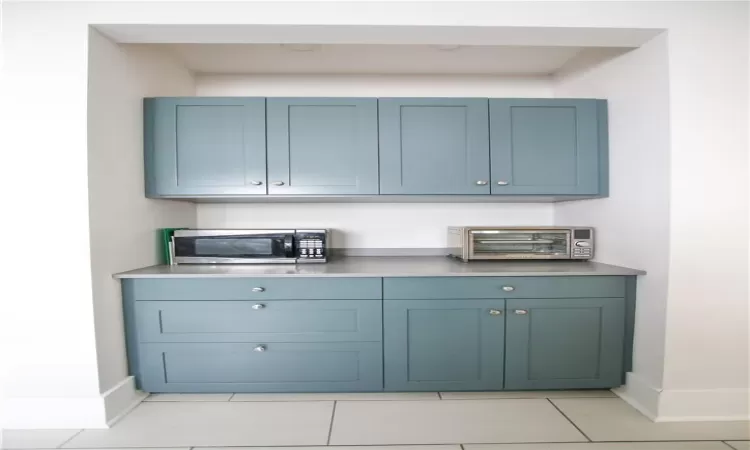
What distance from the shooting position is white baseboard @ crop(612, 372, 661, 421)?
6.03 ft

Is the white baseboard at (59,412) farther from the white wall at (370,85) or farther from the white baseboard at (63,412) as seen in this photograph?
the white wall at (370,85)

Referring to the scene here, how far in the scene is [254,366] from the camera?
6.51 feet

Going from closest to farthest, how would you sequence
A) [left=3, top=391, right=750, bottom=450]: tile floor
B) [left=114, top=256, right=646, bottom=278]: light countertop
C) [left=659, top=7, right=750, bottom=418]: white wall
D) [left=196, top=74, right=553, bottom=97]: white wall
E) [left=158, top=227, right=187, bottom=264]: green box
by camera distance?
[left=3, top=391, right=750, bottom=450]: tile floor < [left=659, top=7, right=750, bottom=418]: white wall < [left=114, top=256, right=646, bottom=278]: light countertop < [left=158, top=227, right=187, bottom=264]: green box < [left=196, top=74, right=553, bottom=97]: white wall

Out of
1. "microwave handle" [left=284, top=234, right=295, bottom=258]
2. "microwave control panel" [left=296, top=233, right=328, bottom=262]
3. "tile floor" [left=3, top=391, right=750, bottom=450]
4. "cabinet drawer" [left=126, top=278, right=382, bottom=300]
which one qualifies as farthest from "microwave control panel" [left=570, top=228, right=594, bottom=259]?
"microwave handle" [left=284, top=234, right=295, bottom=258]

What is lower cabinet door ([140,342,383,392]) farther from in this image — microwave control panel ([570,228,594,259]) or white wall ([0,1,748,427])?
Answer: microwave control panel ([570,228,594,259])

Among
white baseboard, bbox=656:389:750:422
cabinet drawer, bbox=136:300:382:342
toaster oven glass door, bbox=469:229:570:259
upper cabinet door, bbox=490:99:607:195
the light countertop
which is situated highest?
upper cabinet door, bbox=490:99:607:195

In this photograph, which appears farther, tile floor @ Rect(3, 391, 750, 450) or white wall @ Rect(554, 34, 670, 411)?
white wall @ Rect(554, 34, 670, 411)

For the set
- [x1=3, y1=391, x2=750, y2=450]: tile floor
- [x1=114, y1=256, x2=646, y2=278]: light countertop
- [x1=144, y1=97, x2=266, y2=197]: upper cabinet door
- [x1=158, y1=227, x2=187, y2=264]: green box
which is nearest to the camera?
[x1=3, y1=391, x2=750, y2=450]: tile floor

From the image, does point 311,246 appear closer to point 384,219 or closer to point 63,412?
point 384,219

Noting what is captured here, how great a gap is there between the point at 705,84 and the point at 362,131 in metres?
1.67

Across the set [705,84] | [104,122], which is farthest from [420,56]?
[104,122]

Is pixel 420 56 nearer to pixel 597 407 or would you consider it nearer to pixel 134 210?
pixel 134 210

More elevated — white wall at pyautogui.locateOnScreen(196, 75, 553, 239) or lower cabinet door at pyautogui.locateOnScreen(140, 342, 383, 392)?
white wall at pyautogui.locateOnScreen(196, 75, 553, 239)

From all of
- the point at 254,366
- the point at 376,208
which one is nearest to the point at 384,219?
the point at 376,208
